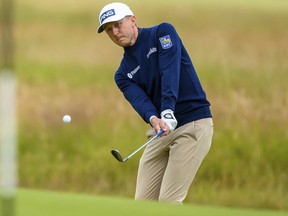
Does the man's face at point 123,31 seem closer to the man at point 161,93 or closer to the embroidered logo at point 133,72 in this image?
the man at point 161,93

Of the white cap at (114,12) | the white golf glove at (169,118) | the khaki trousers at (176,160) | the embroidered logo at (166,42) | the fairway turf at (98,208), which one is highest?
the white cap at (114,12)

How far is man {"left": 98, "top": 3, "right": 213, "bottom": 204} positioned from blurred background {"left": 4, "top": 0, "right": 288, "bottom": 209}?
14.0ft

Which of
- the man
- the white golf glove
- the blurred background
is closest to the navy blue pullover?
the man

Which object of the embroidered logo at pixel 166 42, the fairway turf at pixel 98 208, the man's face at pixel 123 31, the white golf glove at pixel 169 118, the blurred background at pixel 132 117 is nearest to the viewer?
the fairway turf at pixel 98 208

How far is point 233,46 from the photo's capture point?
19156 millimetres

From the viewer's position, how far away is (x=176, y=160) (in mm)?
8695

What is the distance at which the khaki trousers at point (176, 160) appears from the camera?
28.4 ft

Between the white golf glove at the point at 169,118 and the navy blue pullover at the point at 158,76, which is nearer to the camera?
the white golf glove at the point at 169,118

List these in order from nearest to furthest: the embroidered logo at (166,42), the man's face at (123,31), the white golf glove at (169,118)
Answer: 1. the white golf glove at (169,118)
2. the embroidered logo at (166,42)
3. the man's face at (123,31)

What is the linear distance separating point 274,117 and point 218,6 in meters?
11.1


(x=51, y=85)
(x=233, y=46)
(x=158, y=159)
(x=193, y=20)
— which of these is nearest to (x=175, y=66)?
(x=158, y=159)

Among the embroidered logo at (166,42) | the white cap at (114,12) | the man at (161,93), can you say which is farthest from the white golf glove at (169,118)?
the white cap at (114,12)

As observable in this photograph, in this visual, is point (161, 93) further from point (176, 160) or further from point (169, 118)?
point (176, 160)

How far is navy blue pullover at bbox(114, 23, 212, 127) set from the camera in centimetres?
863
